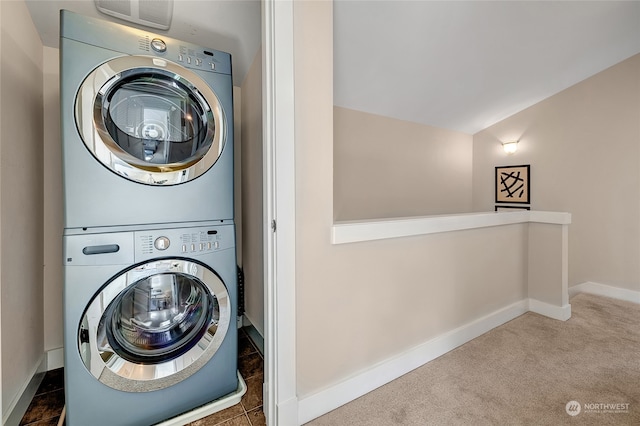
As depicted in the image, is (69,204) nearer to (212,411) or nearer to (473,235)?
(212,411)

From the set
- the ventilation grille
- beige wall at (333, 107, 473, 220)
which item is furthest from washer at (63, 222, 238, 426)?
beige wall at (333, 107, 473, 220)

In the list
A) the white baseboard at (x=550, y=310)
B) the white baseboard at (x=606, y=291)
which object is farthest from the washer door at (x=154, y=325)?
the white baseboard at (x=606, y=291)

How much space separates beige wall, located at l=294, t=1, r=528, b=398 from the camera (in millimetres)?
1189

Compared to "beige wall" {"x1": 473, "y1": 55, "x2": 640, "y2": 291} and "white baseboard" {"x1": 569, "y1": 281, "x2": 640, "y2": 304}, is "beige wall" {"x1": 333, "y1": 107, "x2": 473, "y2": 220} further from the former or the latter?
"white baseboard" {"x1": 569, "y1": 281, "x2": 640, "y2": 304}

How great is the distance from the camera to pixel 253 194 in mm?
1813

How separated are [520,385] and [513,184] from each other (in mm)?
2924

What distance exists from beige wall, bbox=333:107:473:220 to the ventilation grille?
1480 millimetres

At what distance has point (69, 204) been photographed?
3.32ft

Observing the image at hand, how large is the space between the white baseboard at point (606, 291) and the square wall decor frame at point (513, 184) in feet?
3.74

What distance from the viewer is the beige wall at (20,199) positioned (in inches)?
42.6

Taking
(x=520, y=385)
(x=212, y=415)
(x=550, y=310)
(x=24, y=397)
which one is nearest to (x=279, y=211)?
(x=212, y=415)

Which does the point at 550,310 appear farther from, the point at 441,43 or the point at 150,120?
the point at 150,120

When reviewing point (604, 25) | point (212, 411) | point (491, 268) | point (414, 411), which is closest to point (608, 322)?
point (491, 268)

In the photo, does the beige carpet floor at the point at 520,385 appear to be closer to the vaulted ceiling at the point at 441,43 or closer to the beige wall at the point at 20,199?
the beige wall at the point at 20,199
